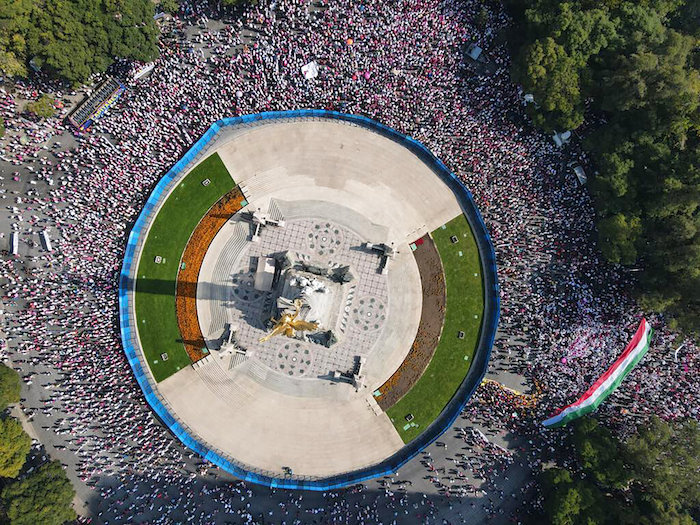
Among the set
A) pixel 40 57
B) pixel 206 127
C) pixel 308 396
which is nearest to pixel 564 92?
pixel 206 127

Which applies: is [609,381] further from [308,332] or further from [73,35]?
[73,35]

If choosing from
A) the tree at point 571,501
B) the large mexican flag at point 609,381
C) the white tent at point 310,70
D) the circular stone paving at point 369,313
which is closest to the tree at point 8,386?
the white tent at point 310,70

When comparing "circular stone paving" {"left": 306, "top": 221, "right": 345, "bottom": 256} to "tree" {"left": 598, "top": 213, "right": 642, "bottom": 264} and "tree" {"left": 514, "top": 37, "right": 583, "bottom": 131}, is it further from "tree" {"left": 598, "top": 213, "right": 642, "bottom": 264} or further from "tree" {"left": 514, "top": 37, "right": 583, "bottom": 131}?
"tree" {"left": 598, "top": 213, "right": 642, "bottom": 264}

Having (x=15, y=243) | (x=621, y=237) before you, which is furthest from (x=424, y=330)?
(x=15, y=243)

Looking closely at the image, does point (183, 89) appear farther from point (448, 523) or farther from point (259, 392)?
point (448, 523)

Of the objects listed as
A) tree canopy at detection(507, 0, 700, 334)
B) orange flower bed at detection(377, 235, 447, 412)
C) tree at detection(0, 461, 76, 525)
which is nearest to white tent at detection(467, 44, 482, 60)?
tree canopy at detection(507, 0, 700, 334)

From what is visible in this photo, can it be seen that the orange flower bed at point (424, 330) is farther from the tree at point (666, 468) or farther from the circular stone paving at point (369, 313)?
the tree at point (666, 468)
